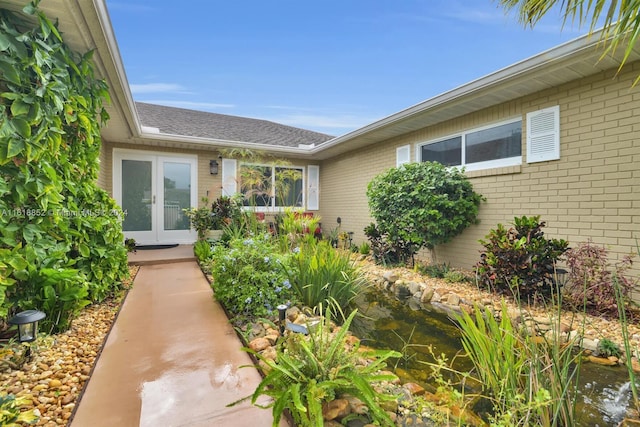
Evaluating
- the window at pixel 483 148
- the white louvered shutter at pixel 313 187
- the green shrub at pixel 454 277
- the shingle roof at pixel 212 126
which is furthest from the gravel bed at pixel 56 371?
the white louvered shutter at pixel 313 187

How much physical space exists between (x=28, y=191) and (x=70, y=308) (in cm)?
100

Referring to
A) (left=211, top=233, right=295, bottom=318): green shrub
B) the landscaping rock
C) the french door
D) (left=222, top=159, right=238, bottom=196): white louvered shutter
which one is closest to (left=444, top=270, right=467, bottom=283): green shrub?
the landscaping rock

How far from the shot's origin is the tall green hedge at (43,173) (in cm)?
203

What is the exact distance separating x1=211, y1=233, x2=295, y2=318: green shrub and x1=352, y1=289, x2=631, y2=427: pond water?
0.93 meters

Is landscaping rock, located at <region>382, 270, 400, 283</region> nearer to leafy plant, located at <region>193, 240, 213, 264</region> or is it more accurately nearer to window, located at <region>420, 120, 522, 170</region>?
window, located at <region>420, 120, 522, 170</region>

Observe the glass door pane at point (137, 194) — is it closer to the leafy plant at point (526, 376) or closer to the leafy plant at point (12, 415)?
the leafy plant at point (12, 415)

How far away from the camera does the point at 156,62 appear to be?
9.51 m

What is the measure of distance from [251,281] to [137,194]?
225 inches

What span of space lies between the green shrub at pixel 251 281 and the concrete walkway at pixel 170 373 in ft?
0.71

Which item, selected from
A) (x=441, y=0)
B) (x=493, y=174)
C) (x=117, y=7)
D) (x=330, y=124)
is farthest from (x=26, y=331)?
(x=330, y=124)

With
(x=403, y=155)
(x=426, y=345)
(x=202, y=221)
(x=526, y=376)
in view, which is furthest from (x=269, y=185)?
(x=526, y=376)

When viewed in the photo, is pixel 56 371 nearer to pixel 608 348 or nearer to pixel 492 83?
pixel 608 348

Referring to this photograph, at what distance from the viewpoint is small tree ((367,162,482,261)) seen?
5094mm

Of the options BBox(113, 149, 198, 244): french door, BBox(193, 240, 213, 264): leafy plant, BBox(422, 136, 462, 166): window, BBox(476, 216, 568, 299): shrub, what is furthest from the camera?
BBox(113, 149, 198, 244): french door
